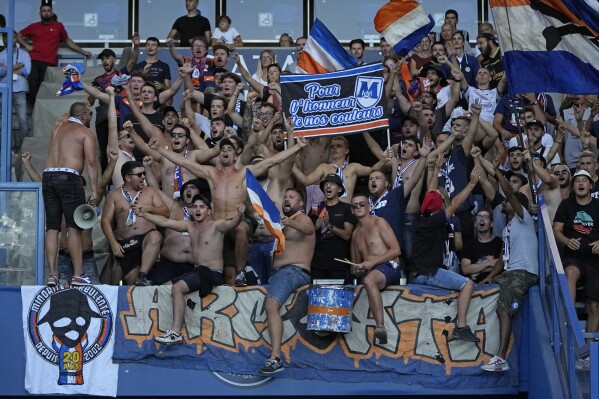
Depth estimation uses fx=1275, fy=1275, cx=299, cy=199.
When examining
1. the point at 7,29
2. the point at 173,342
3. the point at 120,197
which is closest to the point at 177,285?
the point at 173,342

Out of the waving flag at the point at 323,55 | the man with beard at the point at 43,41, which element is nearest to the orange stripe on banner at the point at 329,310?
the waving flag at the point at 323,55

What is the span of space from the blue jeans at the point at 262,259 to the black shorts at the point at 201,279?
2.66 feet

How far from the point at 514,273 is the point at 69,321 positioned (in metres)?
5.32

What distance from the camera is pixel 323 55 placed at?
703 inches

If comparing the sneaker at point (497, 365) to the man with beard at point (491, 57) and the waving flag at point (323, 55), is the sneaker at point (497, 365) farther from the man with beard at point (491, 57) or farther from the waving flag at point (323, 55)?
the man with beard at point (491, 57)

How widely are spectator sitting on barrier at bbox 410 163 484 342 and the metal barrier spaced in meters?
0.92

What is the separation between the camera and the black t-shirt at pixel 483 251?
1536cm

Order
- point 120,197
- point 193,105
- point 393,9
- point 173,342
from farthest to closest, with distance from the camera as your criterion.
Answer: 1. point 193,105
2. point 393,9
3. point 120,197
4. point 173,342

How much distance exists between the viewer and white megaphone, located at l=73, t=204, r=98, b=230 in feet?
48.8

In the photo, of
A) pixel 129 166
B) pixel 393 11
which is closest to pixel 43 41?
pixel 129 166

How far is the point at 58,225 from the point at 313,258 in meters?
3.08

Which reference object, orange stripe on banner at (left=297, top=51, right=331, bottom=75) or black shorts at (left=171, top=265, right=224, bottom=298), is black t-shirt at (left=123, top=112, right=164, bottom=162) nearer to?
orange stripe on banner at (left=297, top=51, right=331, bottom=75)

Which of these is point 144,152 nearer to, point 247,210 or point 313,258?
point 247,210

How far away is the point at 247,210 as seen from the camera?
16.0 meters
